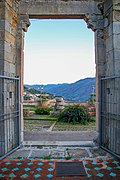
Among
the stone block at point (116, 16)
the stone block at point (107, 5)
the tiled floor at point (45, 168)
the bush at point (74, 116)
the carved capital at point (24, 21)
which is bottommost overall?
the tiled floor at point (45, 168)

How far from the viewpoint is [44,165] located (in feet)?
10.4

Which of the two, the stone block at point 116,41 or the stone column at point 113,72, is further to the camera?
the stone block at point 116,41

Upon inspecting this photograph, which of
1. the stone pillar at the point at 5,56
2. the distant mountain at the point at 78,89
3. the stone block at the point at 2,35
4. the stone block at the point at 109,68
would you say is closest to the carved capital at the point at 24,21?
the stone pillar at the point at 5,56

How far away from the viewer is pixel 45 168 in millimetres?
3041

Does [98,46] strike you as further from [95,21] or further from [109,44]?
[95,21]

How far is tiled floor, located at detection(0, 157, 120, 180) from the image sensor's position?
2.74 meters

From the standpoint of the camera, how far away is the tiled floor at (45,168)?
2744mm

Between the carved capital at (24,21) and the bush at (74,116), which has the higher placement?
the carved capital at (24,21)

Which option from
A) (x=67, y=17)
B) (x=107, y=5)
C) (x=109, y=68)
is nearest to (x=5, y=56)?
(x=67, y=17)

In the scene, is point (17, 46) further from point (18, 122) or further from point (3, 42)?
point (18, 122)

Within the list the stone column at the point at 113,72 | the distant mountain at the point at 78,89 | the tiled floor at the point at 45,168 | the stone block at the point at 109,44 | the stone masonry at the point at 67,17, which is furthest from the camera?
the distant mountain at the point at 78,89

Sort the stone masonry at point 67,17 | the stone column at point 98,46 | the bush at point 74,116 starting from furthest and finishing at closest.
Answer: the bush at point 74,116, the stone column at point 98,46, the stone masonry at point 67,17

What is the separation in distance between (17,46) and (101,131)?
2958 mm

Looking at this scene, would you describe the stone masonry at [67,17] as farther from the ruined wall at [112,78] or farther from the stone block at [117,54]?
the stone block at [117,54]
